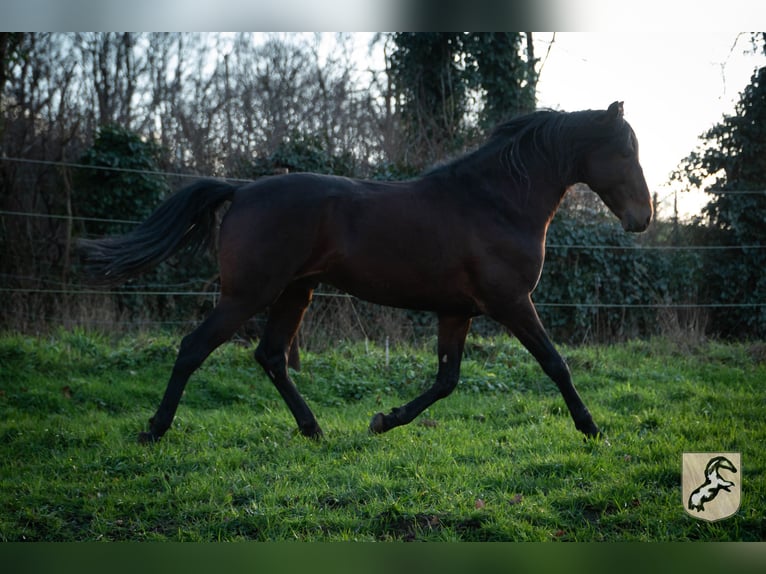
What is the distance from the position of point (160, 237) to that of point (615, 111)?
2816mm

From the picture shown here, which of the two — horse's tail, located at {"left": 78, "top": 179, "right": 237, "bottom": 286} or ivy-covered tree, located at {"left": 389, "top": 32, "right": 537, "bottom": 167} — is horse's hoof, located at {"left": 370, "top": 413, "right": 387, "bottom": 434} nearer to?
horse's tail, located at {"left": 78, "top": 179, "right": 237, "bottom": 286}

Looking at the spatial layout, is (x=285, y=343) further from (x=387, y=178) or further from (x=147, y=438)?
(x=387, y=178)

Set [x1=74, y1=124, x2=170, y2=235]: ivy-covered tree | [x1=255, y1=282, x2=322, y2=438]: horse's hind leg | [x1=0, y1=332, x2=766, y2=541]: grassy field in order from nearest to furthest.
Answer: [x1=0, y1=332, x2=766, y2=541]: grassy field → [x1=255, y1=282, x2=322, y2=438]: horse's hind leg → [x1=74, y1=124, x2=170, y2=235]: ivy-covered tree

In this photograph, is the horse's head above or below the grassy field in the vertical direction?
above

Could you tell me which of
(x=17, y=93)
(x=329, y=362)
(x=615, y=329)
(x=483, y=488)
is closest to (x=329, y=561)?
(x=483, y=488)

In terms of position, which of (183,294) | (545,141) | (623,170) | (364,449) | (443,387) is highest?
(545,141)

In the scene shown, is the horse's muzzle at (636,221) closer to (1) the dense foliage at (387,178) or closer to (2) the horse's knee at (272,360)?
(2) the horse's knee at (272,360)

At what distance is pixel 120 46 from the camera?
12.8m

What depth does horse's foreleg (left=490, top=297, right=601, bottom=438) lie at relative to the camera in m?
3.91

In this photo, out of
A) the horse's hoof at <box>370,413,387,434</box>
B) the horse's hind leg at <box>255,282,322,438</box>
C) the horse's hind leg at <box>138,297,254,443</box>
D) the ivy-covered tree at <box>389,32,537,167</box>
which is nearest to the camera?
the horse's hind leg at <box>138,297,254,443</box>

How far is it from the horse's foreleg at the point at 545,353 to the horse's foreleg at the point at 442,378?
364 mm

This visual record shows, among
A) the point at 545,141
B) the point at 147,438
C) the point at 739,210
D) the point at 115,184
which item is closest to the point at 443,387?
the point at 545,141

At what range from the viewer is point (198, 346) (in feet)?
12.9

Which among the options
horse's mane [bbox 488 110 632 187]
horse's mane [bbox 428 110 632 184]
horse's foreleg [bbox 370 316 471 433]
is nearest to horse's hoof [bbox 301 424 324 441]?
horse's foreleg [bbox 370 316 471 433]
